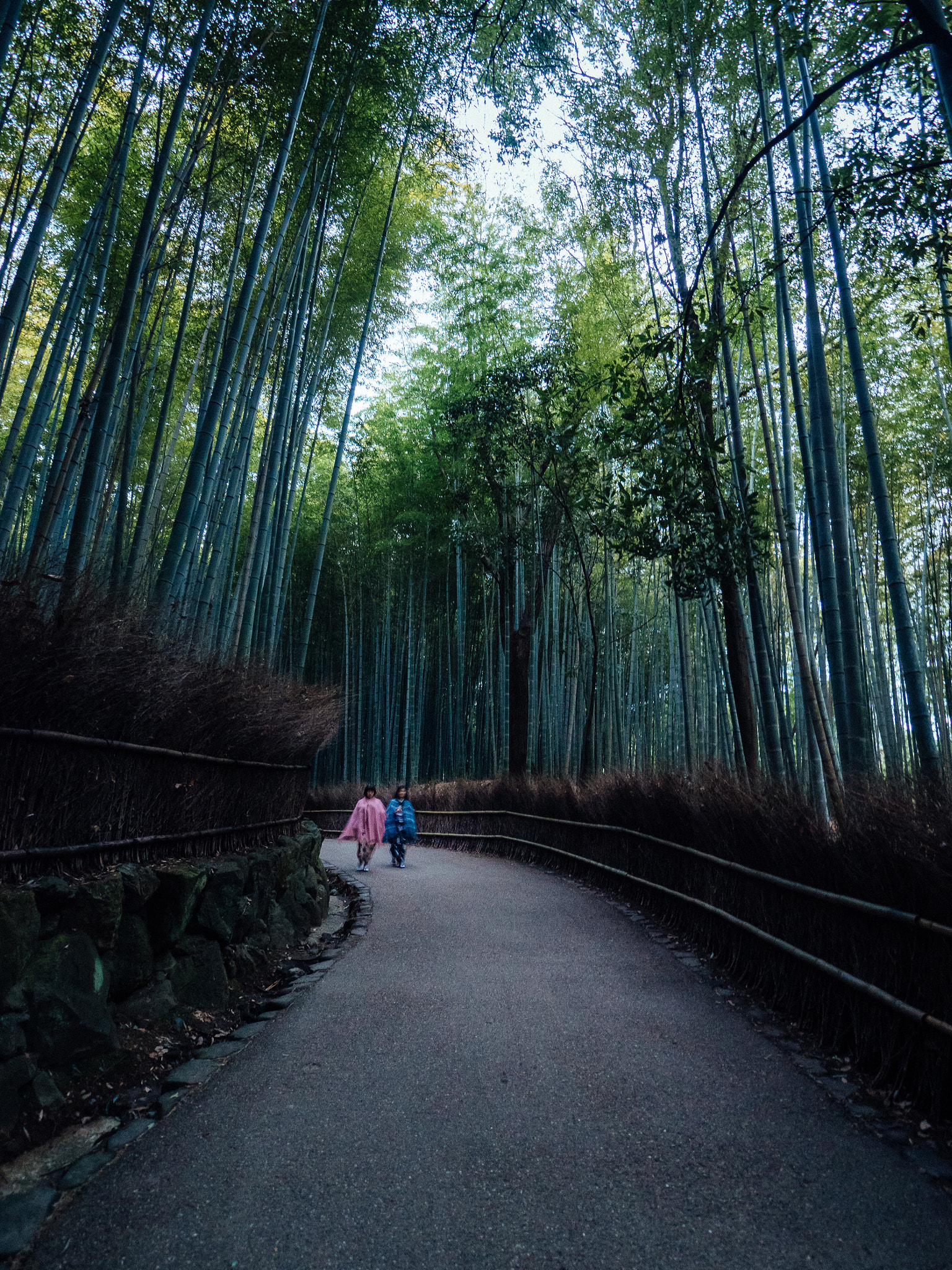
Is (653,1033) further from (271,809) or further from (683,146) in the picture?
(683,146)

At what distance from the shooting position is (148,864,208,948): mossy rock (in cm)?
257

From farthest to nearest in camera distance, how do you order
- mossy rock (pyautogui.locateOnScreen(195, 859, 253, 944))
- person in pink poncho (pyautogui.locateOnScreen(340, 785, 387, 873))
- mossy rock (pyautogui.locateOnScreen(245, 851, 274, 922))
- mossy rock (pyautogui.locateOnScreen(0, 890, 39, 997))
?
1. person in pink poncho (pyautogui.locateOnScreen(340, 785, 387, 873))
2. mossy rock (pyautogui.locateOnScreen(245, 851, 274, 922))
3. mossy rock (pyautogui.locateOnScreen(195, 859, 253, 944))
4. mossy rock (pyautogui.locateOnScreen(0, 890, 39, 997))

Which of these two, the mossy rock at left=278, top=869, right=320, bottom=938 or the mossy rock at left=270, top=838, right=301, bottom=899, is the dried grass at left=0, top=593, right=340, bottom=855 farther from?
the mossy rock at left=278, top=869, right=320, bottom=938

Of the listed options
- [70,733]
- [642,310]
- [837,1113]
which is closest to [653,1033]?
[837,1113]

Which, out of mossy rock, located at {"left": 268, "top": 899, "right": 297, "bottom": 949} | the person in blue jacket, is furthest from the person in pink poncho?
mossy rock, located at {"left": 268, "top": 899, "right": 297, "bottom": 949}

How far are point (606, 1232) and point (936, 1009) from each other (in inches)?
43.6

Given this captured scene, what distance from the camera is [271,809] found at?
4.36 meters

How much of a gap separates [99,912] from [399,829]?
229 inches

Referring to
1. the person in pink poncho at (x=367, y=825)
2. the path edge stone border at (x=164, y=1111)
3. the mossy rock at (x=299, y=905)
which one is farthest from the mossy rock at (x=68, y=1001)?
the person in pink poncho at (x=367, y=825)

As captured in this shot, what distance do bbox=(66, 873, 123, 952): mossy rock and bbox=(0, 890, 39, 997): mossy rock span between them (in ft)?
0.58

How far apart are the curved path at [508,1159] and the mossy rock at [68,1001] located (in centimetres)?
33

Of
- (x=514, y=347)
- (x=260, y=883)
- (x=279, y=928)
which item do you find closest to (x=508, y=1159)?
(x=260, y=883)

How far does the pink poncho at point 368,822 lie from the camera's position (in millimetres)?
7453

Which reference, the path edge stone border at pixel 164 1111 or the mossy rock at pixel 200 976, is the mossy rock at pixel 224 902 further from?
the path edge stone border at pixel 164 1111
